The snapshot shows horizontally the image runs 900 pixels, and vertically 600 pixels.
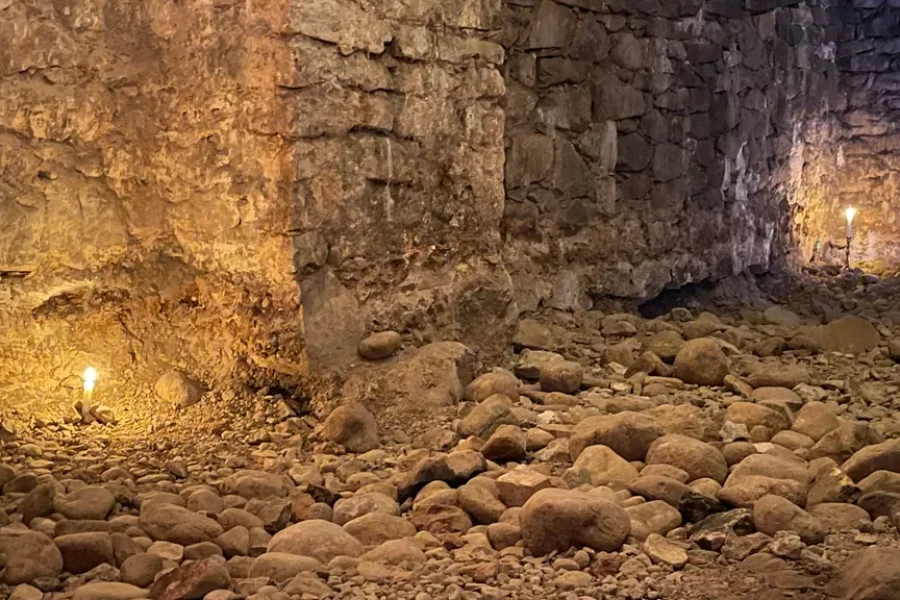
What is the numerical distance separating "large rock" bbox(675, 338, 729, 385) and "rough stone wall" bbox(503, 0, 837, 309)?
3.20 ft

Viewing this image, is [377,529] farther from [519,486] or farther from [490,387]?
[490,387]

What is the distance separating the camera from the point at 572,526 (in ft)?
6.52

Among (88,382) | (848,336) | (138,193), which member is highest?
(138,193)

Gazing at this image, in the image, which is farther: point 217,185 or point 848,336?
point 848,336

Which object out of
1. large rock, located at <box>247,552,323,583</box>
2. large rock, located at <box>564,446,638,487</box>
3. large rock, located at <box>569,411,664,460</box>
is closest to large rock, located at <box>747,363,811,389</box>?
large rock, located at <box>569,411,664,460</box>

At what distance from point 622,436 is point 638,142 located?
2439 millimetres

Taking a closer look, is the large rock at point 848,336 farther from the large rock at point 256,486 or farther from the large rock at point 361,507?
the large rock at point 256,486

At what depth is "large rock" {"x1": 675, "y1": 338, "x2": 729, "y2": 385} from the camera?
329cm

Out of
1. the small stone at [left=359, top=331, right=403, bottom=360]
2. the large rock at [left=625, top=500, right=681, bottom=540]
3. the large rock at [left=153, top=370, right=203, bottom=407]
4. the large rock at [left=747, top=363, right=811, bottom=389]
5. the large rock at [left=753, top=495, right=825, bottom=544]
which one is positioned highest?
the small stone at [left=359, top=331, right=403, bottom=360]

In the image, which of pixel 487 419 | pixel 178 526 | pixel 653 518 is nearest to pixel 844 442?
pixel 653 518

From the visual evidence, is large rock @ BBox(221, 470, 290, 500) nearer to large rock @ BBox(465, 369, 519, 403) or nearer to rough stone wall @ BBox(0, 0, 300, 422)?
rough stone wall @ BBox(0, 0, 300, 422)

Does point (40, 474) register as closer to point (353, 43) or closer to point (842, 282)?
point (353, 43)

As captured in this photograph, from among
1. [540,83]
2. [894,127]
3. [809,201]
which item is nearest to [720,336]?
[540,83]

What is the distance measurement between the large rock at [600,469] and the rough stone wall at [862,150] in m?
4.58
